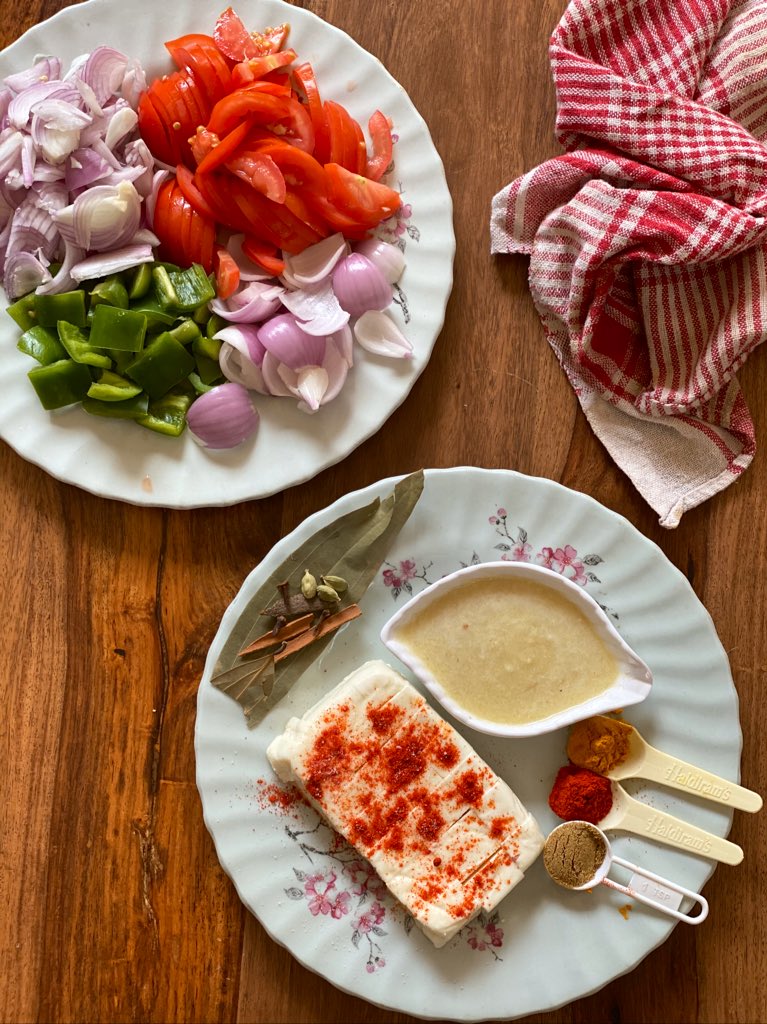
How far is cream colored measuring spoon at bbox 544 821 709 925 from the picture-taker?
Answer: 156 cm

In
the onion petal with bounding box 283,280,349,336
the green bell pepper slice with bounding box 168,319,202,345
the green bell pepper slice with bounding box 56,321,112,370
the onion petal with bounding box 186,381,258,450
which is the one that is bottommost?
the onion petal with bounding box 186,381,258,450

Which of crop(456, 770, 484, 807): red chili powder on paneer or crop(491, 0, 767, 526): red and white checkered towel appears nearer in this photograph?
crop(456, 770, 484, 807): red chili powder on paneer

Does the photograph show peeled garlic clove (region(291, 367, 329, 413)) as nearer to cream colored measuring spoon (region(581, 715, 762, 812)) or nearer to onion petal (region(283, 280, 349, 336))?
onion petal (region(283, 280, 349, 336))

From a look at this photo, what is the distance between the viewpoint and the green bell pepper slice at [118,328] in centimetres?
155

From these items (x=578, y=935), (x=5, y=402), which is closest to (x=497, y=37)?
(x=5, y=402)

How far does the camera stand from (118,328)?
1550 millimetres

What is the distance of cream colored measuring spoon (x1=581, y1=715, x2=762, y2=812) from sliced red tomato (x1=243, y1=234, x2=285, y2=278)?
1.05 m

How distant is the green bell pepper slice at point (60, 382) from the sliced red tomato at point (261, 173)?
1.53ft

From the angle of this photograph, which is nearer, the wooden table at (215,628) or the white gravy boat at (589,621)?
the white gravy boat at (589,621)

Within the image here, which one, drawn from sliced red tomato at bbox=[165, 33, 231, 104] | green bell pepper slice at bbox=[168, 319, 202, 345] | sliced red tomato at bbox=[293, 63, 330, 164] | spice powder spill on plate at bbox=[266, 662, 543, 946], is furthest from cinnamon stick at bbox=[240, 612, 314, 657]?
sliced red tomato at bbox=[165, 33, 231, 104]

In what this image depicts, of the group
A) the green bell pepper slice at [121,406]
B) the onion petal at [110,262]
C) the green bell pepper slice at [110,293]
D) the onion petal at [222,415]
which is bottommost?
the onion petal at [222,415]

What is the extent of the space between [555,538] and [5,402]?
3.61ft

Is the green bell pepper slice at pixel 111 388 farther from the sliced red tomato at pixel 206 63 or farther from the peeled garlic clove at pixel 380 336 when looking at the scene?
the sliced red tomato at pixel 206 63

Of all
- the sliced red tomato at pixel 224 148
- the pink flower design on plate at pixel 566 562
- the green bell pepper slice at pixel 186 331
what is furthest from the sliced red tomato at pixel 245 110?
the pink flower design on plate at pixel 566 562
